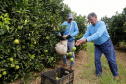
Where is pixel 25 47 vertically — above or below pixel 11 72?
above

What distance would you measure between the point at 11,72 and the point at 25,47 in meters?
0.69

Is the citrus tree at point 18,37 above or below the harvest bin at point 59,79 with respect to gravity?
above

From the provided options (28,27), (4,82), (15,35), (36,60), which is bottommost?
(4,82)

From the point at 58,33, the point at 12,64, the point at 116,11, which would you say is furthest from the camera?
the point at 116,11

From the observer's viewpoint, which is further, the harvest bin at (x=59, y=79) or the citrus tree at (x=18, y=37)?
the harvest bin at (x=59, y=79)

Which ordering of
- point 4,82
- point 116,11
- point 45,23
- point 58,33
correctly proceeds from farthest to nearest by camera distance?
point 116,11, point 58,33, point 45,23, point 4,82

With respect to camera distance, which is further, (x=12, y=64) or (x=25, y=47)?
(x=25, y=47)

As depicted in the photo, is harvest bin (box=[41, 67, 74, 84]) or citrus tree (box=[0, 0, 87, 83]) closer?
citrus tree (box=[0, 0, 87, 83])

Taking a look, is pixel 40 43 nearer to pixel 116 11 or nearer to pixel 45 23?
pixel 45 23

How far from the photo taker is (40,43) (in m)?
3.26

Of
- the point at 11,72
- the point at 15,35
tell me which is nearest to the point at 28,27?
the point at 15,35

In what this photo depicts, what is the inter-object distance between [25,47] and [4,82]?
0.92m

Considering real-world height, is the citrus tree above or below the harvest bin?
above

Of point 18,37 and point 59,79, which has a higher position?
point 18,37
